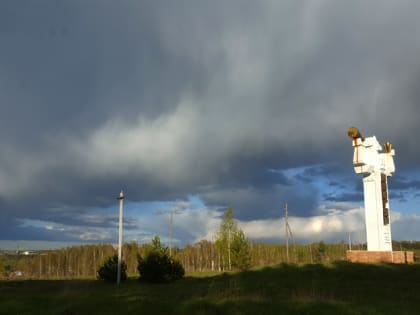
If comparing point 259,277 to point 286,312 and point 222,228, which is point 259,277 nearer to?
point 286,312

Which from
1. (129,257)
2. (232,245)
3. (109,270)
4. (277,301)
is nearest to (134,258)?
(129,257)

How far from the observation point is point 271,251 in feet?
406

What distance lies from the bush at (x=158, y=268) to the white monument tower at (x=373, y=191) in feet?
65.4

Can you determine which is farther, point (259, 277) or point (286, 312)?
point (259, 277)

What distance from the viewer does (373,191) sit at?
45062 mm

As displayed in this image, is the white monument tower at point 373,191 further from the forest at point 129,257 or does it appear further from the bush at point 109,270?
the forest at point 129,257

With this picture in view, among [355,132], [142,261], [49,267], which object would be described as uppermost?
[355,132]

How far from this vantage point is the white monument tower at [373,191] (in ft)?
147

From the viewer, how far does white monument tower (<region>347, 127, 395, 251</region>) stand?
44656 millimetres

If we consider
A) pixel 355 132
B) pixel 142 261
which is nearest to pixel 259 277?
pixel 142 261

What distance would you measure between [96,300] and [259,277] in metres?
13.9

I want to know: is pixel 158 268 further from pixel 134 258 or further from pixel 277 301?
pixel 134 258

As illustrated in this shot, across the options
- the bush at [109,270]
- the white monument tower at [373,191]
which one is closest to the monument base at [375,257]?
the white monument tower at [373,191]

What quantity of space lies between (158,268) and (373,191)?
74.9 feet
